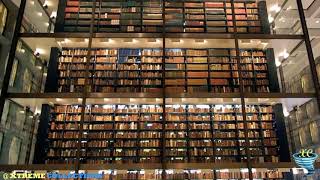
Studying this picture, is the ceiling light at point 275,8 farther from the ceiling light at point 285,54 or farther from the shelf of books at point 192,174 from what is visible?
the shelf of books at point 192,174

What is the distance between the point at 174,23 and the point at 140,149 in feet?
8.61

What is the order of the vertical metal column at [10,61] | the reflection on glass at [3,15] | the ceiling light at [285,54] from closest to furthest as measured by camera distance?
the vertical metal column at [10,61] → the reflection on glass at [3,15] → the ceiling light at [285,54]

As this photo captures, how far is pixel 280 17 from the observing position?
18.5ft

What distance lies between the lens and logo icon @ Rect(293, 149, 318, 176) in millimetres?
4695

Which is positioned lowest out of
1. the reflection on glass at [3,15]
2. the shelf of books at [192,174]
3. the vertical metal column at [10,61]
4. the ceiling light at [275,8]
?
the shelf of books at [192,174]

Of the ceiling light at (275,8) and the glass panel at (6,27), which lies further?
the ceiling light at (275,8)

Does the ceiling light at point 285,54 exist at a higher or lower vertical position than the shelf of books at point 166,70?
higher

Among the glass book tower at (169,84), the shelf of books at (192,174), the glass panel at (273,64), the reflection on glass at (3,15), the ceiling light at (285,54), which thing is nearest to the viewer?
the shelf of books at (192,174)

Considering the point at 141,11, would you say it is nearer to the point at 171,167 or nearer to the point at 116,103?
the point at 116,103

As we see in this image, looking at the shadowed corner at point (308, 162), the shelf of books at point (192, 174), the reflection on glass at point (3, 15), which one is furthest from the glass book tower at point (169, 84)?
the reflection on glass at point (3, 15)

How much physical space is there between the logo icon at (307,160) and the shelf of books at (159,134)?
486mm

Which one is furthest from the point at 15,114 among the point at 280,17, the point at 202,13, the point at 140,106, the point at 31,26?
the point at 280,17

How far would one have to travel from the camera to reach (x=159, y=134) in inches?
214

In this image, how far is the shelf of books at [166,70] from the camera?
18.7 feet
